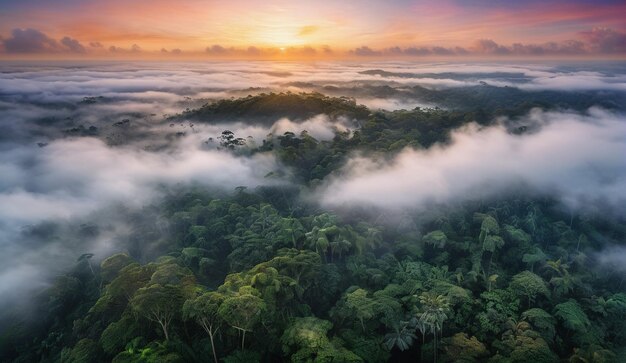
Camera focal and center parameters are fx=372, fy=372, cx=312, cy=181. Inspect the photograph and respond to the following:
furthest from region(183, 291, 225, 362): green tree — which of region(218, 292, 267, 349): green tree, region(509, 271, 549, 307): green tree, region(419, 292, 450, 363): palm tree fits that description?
region(509, 271, 549, 307): green tree

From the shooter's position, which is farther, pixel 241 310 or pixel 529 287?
pixel 529 287

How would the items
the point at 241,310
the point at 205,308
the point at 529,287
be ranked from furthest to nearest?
1. the point at 529,287
2. the point at 241,310
3. the point at 205,308

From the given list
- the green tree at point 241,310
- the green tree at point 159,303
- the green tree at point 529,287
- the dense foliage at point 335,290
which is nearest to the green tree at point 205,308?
the dense foliage at point 335,290

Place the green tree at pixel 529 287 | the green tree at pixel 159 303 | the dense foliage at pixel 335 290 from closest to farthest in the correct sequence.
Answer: the green tree at pixel 159 303 → the dense foliage at pixel 335 290 → the green tree at pixel 529 287

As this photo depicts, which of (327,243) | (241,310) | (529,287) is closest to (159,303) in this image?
(241,310)

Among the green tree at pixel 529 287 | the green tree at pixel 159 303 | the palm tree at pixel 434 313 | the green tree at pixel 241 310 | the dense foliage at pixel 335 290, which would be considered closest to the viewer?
the green tree at pixel 241 310

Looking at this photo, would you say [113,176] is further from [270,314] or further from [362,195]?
[270,314]

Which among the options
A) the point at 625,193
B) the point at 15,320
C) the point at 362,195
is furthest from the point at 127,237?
the point at 625,193

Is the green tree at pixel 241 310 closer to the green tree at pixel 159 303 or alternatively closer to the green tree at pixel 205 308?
the green tree at pixel 205 308

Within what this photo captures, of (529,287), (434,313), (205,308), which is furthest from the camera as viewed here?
(529,287)

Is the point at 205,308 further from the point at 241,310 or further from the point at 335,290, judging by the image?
the point at 335,290
